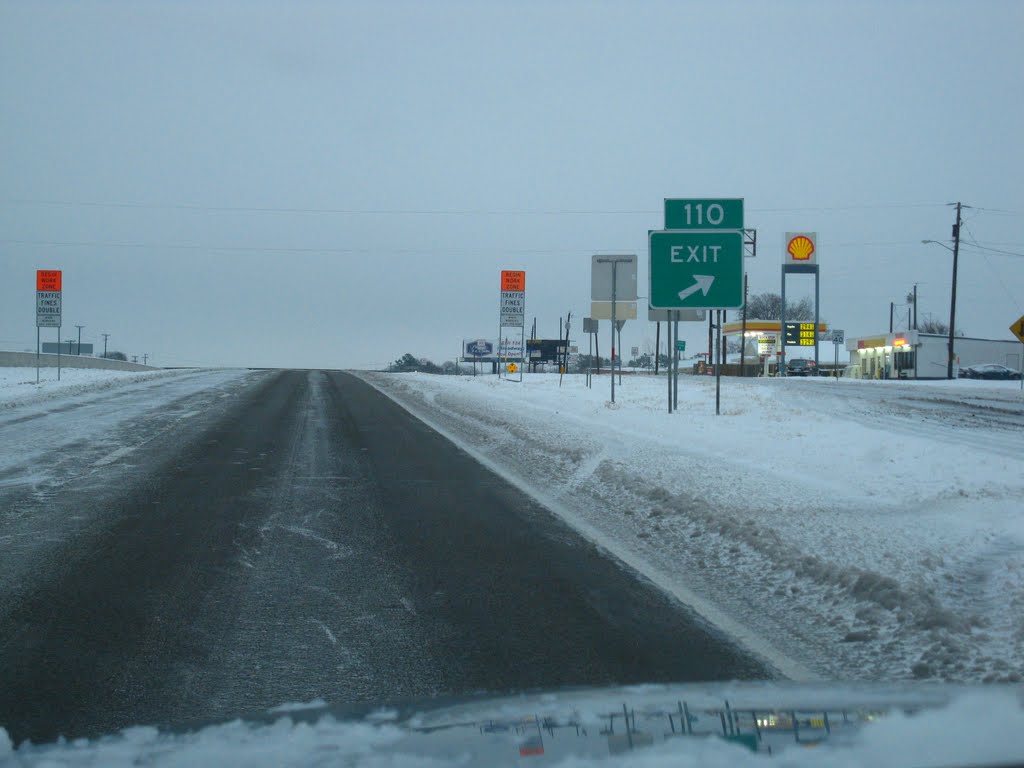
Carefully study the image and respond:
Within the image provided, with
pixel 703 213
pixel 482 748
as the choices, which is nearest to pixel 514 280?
pixel 703 213

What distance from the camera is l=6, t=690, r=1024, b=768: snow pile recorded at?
112 inches

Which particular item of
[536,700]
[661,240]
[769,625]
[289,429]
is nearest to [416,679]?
[536,700]

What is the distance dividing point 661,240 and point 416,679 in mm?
14898

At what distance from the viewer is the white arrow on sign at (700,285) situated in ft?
60.5

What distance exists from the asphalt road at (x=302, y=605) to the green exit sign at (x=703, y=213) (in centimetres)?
986

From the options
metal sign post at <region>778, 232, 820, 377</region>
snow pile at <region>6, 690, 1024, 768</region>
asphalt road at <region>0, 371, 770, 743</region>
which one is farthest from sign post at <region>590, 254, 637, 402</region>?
metal sign post at <region>778, 232, 820, 377</region>

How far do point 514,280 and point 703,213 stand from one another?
77.7ft

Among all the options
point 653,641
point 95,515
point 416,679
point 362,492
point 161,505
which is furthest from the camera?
point 362,492

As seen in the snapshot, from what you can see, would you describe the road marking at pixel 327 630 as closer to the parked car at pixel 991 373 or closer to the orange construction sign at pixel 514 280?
the orange construction sign at pixel 514 280

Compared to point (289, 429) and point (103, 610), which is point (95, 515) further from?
point (289, 429)

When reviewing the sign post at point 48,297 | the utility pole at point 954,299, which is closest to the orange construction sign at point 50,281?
the sign post at point 48,297

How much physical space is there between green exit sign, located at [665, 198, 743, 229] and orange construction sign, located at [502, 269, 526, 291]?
913 inches

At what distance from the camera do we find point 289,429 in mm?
17844

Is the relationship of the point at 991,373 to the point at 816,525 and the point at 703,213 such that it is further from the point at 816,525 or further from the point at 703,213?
the point at 816,525
